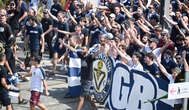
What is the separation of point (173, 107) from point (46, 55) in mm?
8972

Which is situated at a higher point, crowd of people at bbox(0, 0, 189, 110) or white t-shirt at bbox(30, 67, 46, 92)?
crowd of people at bbox(0, 0, 189, 110)

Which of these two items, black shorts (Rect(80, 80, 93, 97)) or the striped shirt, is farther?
the striped shirt

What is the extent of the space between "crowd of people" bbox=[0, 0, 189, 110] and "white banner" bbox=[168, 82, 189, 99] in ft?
3.21

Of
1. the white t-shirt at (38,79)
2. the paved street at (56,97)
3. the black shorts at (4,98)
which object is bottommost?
the paved street at (56,97)

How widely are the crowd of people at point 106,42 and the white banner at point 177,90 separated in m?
0.98

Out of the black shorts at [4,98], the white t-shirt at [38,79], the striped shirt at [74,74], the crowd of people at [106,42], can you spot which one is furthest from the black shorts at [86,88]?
the black shorts at [4,98]

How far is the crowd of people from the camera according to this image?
7.95m

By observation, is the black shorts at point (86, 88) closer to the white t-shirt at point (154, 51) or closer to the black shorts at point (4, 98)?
the white t-shirt at point (154, 51)

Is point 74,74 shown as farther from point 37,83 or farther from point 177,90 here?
point 177,90

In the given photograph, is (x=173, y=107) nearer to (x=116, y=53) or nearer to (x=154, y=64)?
(x=154, y=64)

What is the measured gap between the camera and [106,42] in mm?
8844

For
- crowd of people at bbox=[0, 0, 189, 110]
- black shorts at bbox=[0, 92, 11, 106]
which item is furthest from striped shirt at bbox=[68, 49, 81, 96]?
black shorts at bbox=[0, 92, 11, 106]

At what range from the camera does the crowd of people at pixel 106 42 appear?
7.95 meters

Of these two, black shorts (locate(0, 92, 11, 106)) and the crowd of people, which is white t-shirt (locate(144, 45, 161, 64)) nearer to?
the crowd of people
